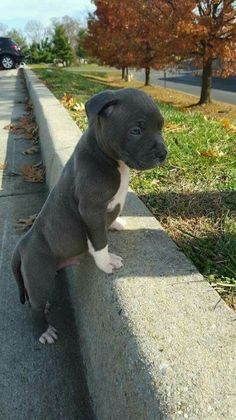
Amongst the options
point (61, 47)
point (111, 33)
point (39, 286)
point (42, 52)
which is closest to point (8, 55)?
point (111, 33)

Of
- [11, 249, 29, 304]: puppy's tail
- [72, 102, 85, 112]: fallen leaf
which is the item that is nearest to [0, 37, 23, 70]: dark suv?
[72, 102, 85, 112]: fallen leaf

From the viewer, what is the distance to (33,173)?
5.02 m

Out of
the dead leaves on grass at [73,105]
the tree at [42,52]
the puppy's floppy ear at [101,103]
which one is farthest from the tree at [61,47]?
the puppy's floppy ear at [101,103]

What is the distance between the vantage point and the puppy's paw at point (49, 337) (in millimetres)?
2562

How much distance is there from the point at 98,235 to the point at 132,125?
600 mm

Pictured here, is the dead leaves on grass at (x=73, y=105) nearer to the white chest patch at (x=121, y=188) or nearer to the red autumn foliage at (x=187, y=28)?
Answer: the white chest patch at (x=121, y=188)

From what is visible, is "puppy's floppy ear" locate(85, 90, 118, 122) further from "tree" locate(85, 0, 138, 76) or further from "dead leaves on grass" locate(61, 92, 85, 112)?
"tree" locate(85, 0, 138, 76)

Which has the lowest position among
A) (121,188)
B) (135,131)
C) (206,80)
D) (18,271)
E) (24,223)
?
(206,80)

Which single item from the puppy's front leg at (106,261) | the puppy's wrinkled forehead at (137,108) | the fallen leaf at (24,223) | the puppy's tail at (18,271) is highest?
the puppy's wrinkled forehead at (137,108)

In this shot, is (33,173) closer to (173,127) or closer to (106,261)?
(173,127)

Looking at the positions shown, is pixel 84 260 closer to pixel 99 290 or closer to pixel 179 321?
pixel 99 290

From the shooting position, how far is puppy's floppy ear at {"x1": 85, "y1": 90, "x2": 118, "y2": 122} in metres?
1.96

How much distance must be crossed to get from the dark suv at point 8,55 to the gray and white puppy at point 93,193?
2864 cm

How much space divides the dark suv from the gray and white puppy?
28.6 meters
